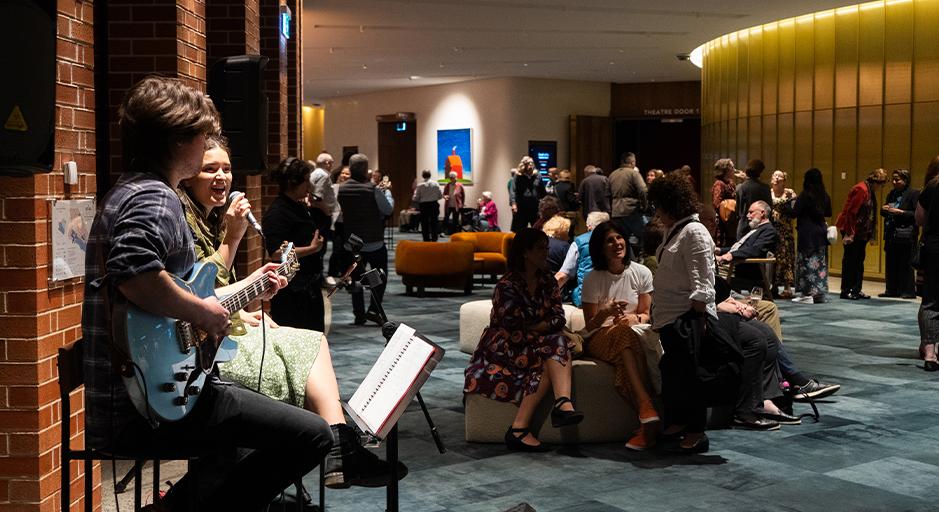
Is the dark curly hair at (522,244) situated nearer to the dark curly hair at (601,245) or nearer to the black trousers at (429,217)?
the dark curly hair at (601,245)

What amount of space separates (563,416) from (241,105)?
7.20 feet

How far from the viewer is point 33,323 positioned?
11.0 feet

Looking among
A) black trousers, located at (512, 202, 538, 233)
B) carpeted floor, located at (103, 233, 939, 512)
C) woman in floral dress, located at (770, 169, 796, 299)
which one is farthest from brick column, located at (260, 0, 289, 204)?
black trousers, located at (512, 202, 538, 233)

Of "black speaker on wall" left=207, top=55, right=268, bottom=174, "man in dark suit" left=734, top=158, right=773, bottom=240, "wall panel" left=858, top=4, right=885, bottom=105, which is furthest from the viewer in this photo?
"wall panel" left=858, top=4, right=885, bottom=105

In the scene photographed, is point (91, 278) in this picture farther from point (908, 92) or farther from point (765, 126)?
point (765, 126)

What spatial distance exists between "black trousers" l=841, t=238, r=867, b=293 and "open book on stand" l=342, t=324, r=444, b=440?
993 centimetres

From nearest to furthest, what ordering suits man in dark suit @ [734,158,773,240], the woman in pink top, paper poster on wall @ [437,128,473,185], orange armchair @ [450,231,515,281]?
1. man in dark suit @ [734,158,773,240]
2. orange armchair @ [450,231,515,281]
3. the woman in pink top
4. paper poster on wall @ [437,128,473,185]

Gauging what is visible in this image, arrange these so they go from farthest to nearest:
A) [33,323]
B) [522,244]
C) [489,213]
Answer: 1. [489,213]
2. [522,244]
3. [33,323]

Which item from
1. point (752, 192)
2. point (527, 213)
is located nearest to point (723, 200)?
point (752, 192)

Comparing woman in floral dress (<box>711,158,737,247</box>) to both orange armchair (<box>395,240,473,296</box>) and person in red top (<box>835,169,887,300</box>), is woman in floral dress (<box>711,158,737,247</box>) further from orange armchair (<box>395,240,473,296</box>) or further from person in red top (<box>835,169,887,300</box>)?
orange armchair (<box>395,240,473,296</box>)

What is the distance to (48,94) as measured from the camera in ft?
7.84

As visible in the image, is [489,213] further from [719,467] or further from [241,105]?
[241,105]

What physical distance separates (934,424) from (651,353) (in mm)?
1757

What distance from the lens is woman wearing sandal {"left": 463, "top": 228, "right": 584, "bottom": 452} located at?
542 cm
